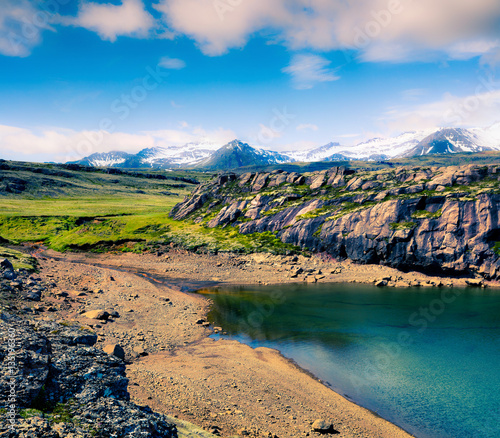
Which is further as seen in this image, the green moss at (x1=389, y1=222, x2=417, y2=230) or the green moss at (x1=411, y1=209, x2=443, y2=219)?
the green moss at (x1=389, y1=222, x2=417, y2=230)

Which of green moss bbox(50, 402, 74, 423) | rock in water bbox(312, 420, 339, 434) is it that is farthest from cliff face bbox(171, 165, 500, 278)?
green moss bbox(50, 402, 74, 423)

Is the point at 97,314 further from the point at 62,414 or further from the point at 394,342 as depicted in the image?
the point at 394,342

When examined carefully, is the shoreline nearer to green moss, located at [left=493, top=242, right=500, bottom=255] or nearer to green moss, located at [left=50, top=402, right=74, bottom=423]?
green moss, located at [left=50, top=402, right=74, bottom=423]

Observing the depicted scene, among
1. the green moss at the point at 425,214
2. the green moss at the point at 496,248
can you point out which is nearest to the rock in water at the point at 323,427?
the green moss at the point at 496,248

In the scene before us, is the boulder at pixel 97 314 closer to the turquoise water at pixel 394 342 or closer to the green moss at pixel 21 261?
the turquoise water at pixel 394 342

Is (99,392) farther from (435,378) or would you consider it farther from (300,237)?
(300,237)

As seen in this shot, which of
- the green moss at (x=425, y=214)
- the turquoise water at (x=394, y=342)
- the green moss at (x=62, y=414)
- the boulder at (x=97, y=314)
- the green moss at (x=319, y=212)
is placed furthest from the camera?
the green moss at (x=319, y=212)

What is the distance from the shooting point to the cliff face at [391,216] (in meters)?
71.4

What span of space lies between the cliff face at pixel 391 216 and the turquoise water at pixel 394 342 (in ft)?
37.7

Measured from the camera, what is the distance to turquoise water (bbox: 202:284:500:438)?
93.4 feet

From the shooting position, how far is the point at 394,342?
41.6 m

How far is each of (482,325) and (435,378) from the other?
821 inches

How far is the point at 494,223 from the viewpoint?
70500mm

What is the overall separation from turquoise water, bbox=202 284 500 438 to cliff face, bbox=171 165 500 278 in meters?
11.5
